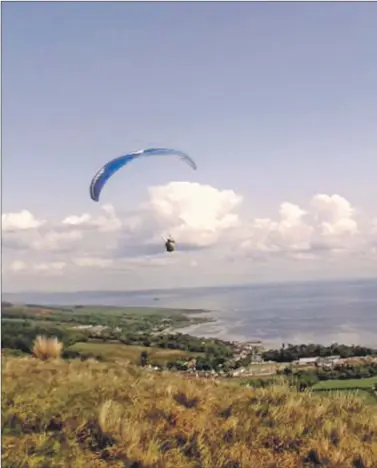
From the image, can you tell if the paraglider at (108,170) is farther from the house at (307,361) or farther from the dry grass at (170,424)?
the house at (307,361)

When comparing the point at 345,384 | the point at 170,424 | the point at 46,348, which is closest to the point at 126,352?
the point at 46,348

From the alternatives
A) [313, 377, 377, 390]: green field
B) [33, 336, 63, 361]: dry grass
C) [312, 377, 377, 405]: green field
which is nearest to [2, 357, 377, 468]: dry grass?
[312, 377, 377, 405]: green field

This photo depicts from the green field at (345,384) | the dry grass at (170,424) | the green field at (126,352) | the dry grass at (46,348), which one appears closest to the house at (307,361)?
the green field at (345,384)

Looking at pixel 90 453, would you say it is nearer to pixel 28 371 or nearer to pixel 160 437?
pixel 160 437

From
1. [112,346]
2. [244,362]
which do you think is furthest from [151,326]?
[244,362]

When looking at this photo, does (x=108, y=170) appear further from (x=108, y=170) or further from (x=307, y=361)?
(x=307, y=361)

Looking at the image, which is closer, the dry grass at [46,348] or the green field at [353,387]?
the green field at [353,387]
